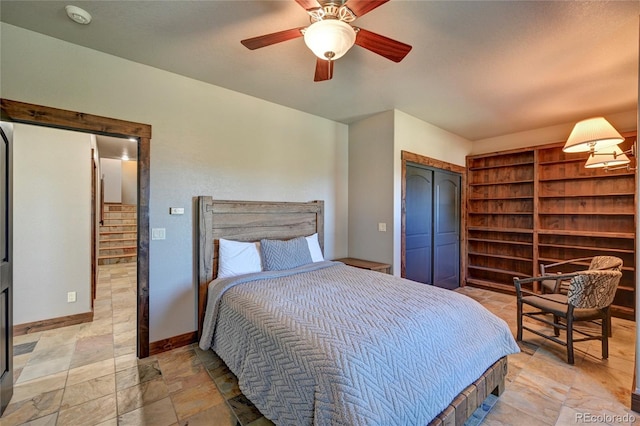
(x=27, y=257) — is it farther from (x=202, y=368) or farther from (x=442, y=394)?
(x=442, y=394)

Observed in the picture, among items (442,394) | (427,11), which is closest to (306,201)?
(427,11)

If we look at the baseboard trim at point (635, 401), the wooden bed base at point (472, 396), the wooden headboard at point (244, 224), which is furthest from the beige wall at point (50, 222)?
the baseboard trim at point (635, 401)

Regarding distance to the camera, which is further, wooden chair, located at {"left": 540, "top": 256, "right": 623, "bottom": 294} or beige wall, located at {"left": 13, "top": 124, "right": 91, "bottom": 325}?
beige wall, located at {"left": 13, "top": 124, "right": 91, "bottom": 325}

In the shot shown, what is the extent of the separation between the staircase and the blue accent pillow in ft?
18.9

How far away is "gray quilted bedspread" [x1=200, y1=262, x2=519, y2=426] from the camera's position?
4.10 feet

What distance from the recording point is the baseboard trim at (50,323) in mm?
2895

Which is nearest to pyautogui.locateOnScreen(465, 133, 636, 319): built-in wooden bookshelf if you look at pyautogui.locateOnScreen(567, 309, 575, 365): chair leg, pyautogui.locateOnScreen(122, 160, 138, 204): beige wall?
pyautogui.locateOnScreen(567, 309, 575, 365): chair leg

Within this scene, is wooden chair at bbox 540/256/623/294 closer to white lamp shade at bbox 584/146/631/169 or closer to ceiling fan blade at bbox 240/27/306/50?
white lamp shade at bbox 584/146/631/169

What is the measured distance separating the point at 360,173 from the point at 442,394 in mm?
2968

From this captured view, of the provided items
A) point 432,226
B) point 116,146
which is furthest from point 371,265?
point 116,146

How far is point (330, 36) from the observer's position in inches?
58.7

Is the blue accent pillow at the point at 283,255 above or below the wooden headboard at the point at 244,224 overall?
below

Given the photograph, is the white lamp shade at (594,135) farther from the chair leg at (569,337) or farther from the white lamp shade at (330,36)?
the white lamp shade at (330,36)

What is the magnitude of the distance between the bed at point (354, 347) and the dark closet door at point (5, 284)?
1254 mm
